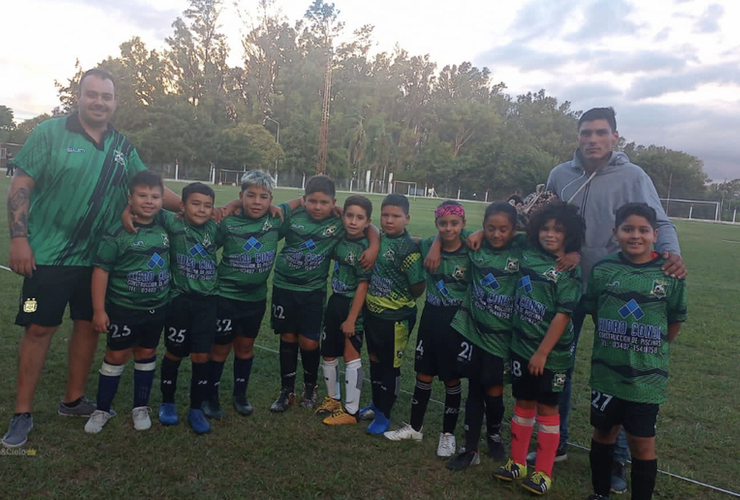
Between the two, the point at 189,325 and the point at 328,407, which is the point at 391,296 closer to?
the point at 328,407

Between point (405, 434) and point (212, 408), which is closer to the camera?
point (405, 434)

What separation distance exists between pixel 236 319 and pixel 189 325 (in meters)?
0.34

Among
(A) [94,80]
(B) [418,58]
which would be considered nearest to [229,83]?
(B) [418,58]

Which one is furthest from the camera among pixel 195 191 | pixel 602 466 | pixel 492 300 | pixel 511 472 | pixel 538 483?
pixel 195 191

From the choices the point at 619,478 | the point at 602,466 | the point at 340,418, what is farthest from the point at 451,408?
the point at 619,478

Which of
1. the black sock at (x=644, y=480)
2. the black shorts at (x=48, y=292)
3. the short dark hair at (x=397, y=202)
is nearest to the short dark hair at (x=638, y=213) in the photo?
the black sock at (x=644, y=480)

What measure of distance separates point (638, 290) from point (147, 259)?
9.43 ft

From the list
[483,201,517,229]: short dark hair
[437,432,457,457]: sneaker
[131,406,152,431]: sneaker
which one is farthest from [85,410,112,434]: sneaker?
[483,201,517,229]: short dark hair

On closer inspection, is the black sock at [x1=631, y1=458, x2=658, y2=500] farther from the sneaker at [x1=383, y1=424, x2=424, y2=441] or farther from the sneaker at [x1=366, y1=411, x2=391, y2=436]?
the sneaker at [x1=366, y1=411, x2=391, y2=436]

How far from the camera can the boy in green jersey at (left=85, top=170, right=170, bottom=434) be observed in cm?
346

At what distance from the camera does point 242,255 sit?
391 cm

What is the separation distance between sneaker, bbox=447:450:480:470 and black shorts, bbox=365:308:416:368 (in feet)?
2.46

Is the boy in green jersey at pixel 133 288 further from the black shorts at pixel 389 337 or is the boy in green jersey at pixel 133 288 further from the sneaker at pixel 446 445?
the sneaker at pixel 446 445

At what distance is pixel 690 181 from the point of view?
5069cm
